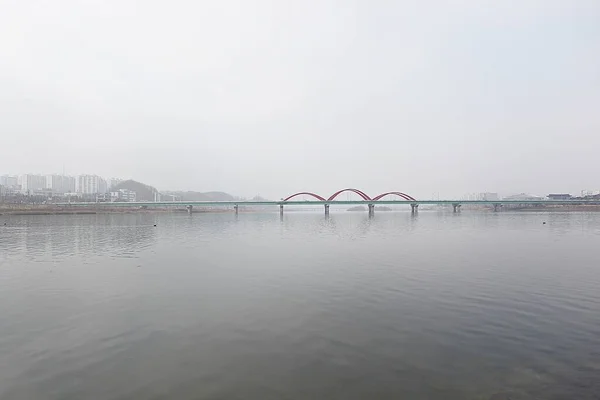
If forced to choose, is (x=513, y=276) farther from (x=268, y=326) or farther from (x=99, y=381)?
(x=99, y=381)

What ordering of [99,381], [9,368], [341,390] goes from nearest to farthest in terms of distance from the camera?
1. [341,390]
2. [99,381]
3. [9,368]

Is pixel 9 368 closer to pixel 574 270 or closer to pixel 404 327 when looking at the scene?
pixel 404 327

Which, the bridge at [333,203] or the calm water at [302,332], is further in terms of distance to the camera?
the bridge at [333,203]

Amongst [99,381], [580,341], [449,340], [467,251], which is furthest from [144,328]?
[467,251]

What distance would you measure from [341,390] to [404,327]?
3.82 m

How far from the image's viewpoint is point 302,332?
344 inches

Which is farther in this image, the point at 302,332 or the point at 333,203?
the point at 333,203

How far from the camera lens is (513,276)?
1534cm

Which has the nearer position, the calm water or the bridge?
the calm water

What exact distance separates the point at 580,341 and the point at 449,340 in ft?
10.3

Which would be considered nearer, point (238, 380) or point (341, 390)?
point (341, 390)

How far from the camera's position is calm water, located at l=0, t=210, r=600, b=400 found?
6020mm

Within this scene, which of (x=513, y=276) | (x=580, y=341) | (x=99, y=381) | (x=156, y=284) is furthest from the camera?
(x=513, y=276)

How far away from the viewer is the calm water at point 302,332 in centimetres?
602
